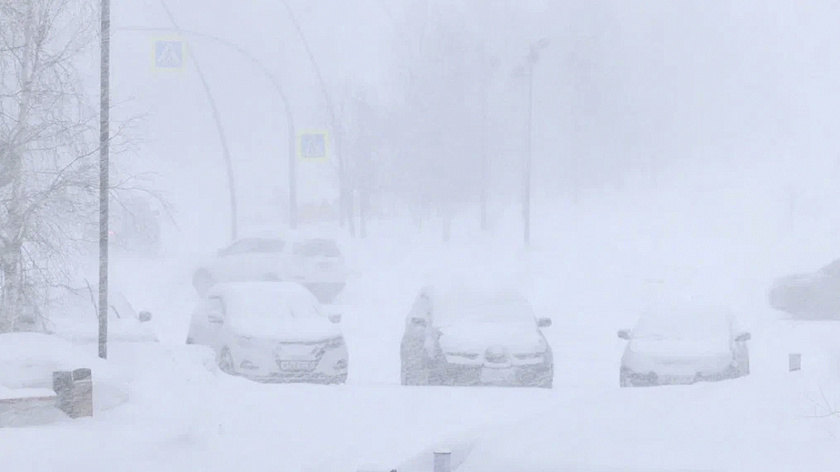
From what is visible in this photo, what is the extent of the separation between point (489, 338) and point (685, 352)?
97.3 inches

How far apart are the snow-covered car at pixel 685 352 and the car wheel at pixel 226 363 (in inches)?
197

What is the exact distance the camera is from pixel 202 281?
28.9 metres

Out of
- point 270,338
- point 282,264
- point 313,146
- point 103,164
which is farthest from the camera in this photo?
point 313,146

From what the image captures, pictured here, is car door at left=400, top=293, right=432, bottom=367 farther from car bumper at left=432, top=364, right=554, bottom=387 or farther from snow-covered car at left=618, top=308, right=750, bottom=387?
snow-covered car at left=618, top=308, right=750, bottom=387

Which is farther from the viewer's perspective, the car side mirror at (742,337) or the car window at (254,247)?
the car window at (254,247)

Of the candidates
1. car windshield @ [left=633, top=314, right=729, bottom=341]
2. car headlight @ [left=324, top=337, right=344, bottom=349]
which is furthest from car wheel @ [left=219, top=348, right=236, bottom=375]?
car windshield @ [left=633, top=314, right=729, bottom=341]

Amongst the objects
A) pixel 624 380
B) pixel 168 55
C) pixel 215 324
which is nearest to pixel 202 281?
pixel 168 55

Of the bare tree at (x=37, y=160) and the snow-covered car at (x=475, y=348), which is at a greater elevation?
the bare tree at (x=37, y=160)

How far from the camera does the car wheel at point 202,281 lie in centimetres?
2870

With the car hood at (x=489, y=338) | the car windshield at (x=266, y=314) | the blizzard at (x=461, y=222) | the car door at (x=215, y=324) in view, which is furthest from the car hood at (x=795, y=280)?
the car door at (x=215, y=324)

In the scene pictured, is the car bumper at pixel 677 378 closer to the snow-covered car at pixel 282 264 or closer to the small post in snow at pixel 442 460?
the small post in snow at pixel 442 460

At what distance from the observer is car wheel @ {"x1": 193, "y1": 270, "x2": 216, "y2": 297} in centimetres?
2870

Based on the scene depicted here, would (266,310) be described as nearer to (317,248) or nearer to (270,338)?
(270,338)

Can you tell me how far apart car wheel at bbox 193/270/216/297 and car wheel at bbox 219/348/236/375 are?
1348 cm
